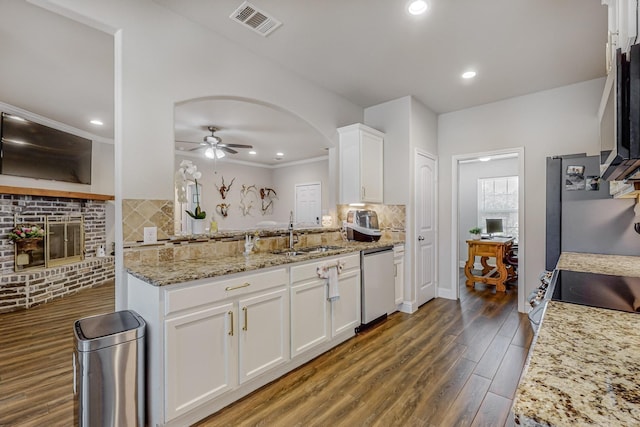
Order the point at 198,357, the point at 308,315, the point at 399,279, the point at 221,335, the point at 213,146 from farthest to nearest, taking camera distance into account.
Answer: the point at 213,146 < the point at 399,279 < the point at 308,315 < the point at 221,335 < the point at 198,357

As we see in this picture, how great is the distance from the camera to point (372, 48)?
2.66 m

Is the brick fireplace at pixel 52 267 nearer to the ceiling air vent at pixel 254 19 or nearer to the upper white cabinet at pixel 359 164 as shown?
the ceiling air vent at pixel 254 19

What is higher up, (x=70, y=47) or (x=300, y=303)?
(x=70, y=47)

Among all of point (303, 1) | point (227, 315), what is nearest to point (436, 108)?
point (303, 1)

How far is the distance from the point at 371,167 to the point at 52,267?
497 cm

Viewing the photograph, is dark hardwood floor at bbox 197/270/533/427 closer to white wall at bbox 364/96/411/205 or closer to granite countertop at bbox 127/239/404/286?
granite countertop at bbox 127/239/404/286

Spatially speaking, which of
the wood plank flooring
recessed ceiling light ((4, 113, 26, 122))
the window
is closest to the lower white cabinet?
the wood plank flooring

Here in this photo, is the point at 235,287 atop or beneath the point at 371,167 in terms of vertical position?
beneath

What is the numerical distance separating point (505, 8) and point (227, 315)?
294 cm

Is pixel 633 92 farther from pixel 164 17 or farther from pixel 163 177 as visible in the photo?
pixel 164 17

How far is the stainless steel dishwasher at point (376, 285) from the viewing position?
3027mm

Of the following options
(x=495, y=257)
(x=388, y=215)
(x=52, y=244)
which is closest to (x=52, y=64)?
(x=52, y=244)

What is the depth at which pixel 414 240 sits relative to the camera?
3.75 metres

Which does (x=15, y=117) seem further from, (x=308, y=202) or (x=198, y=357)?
(x=308, y=202)
